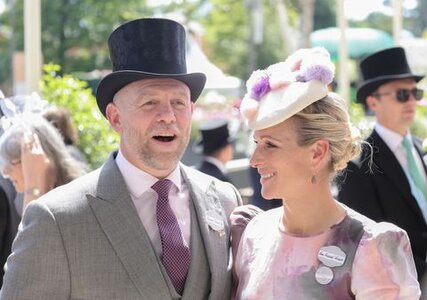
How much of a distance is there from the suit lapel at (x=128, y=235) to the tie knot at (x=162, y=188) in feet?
0.45

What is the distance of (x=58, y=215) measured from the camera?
2660 mm

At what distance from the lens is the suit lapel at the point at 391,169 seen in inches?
173

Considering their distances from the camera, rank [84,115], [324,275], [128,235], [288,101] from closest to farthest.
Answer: [324,275]
[288,101]
[128,235]
[84,115]

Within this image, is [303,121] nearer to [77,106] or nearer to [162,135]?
[162,135]

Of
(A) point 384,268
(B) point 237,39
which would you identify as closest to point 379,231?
(A) point 384,268

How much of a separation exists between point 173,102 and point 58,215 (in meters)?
0.67

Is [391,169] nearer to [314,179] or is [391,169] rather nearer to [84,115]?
[314,179]

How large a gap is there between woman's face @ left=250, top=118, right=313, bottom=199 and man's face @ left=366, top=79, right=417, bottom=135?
2.22 metres

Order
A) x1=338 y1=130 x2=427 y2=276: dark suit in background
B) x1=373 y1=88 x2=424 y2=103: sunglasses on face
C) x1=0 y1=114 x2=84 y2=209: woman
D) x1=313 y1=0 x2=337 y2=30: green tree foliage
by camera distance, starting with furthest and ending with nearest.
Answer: x1=313 y1=0 x2=337 y2=30: green tree foliage → x1=373 y1=88 x2=424 y2=103: sunglasses on face → x1=338 y1=130 x2=427 y2=276: dark suit in background → x1=0 y1=114 x2=84 y2=209: woman

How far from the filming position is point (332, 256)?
253 centimetres

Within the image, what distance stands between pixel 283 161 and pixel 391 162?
2.00 m

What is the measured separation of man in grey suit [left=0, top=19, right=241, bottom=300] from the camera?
2.62 meters

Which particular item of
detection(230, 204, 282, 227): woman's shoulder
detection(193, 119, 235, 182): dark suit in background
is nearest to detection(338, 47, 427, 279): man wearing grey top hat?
detection(230, 204, 282, 227): woman's shoulder

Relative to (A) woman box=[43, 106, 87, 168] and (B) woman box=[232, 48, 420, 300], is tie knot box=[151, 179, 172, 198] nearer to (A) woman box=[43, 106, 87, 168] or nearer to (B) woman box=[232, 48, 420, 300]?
(B) woman box=[232, 48, 420, 300]
